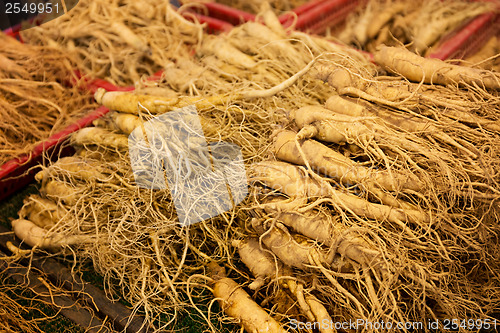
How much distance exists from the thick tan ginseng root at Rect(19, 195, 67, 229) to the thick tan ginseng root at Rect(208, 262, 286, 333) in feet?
3.13

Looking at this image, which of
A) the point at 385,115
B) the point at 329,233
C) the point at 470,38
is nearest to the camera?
the point at 329,233

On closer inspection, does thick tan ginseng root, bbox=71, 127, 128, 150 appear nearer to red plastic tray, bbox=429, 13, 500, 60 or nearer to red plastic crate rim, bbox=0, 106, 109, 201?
red plastic crate rim, bbox=0, 106, 109, 201

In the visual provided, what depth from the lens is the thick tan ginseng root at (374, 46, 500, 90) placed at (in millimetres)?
1850

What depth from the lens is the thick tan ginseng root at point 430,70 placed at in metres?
1.85

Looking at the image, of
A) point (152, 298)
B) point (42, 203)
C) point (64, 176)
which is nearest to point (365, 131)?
point (152, 298)

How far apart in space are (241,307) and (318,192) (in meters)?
0.61

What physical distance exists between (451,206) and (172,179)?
1.24 metres

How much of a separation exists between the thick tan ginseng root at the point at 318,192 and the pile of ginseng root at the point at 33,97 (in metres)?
1.56

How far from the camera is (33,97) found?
2.73 m

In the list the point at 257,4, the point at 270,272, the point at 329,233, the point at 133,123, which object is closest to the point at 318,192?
the point at 329,233

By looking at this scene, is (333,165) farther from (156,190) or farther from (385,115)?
(156,190)

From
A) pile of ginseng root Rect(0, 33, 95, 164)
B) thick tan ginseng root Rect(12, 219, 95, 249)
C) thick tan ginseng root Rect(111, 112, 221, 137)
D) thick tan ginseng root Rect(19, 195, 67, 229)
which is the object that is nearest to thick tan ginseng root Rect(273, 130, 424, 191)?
thick tan ginseng root Rect(111, 112, 221, 137)

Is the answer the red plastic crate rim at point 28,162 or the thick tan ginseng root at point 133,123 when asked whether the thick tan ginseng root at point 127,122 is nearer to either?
the thick tan ginseng root at point 133,123

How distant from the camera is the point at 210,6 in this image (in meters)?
3.62
